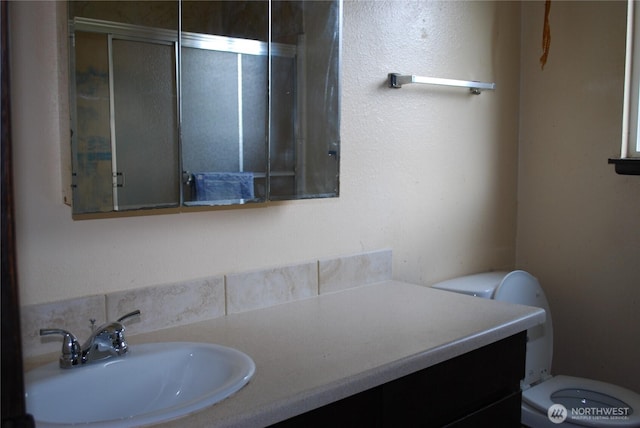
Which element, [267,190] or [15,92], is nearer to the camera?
[15,92]

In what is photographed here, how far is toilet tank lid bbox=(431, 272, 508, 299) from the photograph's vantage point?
5.99 ft

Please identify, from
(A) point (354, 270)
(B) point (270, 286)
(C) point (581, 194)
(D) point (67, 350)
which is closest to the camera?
(D) point (67, 350)

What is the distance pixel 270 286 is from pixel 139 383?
468mm

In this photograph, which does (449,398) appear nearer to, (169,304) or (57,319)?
(169,304)

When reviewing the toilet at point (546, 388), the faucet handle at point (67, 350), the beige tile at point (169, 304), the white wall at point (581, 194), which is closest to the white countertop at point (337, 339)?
the beige tile at point (169, 304)

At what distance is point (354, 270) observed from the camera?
169cm

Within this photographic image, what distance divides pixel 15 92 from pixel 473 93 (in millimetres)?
1472

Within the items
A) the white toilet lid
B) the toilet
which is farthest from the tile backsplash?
the white toilet lid

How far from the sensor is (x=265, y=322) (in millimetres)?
1354

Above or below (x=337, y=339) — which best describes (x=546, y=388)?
below

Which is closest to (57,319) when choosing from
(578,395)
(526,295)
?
(526,295)

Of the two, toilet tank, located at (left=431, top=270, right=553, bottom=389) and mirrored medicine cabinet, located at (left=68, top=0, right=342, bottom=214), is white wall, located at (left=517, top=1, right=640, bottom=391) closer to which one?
toilet tank, located at (left=431, top=270, right=553, bottom=389)

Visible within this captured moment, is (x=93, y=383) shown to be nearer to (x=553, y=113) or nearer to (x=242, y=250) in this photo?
(x=242, y=250)

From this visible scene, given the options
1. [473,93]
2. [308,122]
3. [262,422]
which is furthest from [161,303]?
[473,93]
